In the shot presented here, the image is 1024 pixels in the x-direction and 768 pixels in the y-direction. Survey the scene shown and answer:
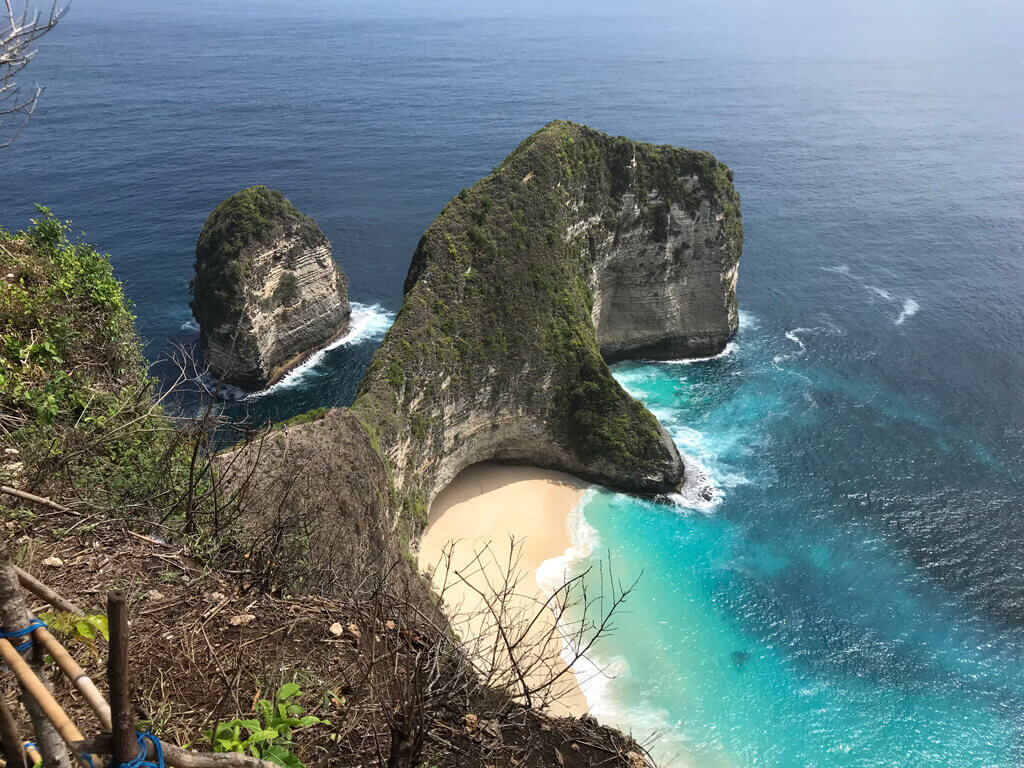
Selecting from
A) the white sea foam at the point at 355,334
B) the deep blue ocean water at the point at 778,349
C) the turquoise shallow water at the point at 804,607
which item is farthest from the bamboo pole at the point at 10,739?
the white sea foam at the point at 355,334

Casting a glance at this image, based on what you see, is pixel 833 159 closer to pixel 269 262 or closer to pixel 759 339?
pixel 759 339

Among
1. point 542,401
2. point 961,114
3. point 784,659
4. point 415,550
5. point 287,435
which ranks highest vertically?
point 961,114

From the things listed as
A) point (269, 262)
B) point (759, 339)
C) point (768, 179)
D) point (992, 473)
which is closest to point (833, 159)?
point (768, 179)

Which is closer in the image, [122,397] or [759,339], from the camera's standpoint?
[122,397]

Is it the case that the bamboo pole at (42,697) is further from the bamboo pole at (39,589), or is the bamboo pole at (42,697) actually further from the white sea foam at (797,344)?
the white sea foam at (797,344)

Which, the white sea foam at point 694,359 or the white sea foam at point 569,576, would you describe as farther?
the white sea foam at point 694,359

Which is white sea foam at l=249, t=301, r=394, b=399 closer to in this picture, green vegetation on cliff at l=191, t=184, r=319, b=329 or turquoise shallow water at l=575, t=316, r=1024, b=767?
green vegetation on cliff at l=191, t=184, r=319, b=329
